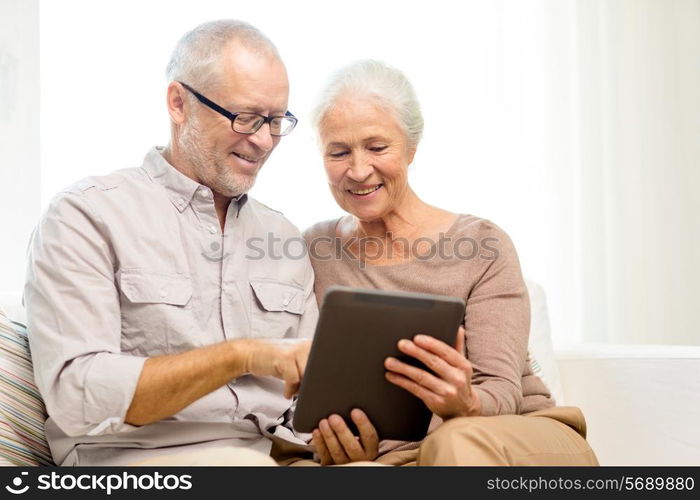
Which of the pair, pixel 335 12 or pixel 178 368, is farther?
pixel 335 12

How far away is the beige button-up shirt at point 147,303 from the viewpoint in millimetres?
1458

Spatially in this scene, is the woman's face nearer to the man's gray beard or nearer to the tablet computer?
the man's gray beard

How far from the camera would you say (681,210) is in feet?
13.0

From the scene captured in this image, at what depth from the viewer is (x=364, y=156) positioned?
6.15ft

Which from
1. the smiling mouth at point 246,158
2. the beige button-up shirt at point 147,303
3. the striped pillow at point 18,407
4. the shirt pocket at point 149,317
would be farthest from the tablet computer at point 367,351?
the smiling mouth at point 246,158

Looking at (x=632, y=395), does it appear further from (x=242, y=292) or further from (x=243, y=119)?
(x=243, y=119)

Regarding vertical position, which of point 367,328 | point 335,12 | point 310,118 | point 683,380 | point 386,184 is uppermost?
point 335,12

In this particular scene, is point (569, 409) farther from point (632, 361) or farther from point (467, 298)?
point (632, 361)

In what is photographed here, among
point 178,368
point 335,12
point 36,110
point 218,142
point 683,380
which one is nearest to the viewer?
point 178,368

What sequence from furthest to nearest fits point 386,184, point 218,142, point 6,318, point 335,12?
point 335,12, point 386,184, point 218,142, point 6,318

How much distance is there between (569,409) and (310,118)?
0.85 m

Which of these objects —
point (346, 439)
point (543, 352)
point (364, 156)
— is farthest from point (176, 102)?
point (543, 352)

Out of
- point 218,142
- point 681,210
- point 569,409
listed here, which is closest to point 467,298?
point 569,409

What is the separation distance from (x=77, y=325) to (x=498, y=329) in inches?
31.7
